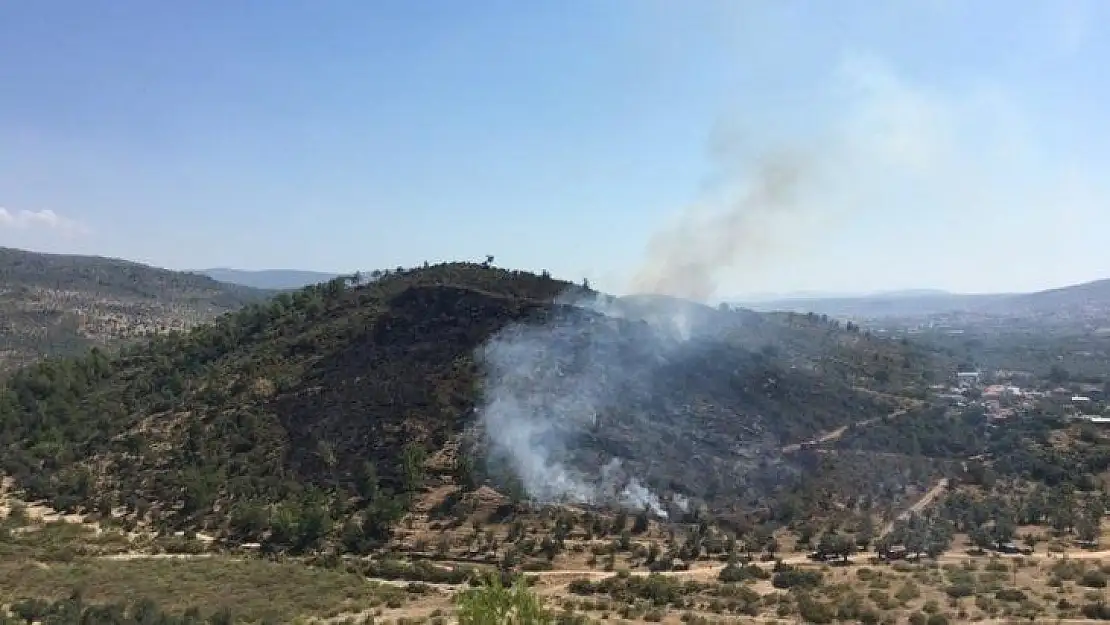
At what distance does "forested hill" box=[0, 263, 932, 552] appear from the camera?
Result: 53.8m

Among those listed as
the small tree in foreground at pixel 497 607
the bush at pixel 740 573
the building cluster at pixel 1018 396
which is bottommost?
the bush at pixel 740 573

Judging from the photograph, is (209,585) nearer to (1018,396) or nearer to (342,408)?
(342,408)

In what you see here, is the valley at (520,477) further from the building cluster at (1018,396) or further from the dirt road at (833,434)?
the building cluster at (1018,396)

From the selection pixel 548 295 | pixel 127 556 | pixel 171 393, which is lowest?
pixel 127 556

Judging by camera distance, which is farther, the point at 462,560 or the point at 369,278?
the point at 369,278

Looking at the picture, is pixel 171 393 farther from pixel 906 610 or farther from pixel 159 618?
pixel 906 610

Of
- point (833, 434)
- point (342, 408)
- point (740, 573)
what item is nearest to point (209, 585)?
point (740, 573)

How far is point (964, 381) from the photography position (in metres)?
96.9

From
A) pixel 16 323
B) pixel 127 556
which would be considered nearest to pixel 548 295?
pixel 127 556

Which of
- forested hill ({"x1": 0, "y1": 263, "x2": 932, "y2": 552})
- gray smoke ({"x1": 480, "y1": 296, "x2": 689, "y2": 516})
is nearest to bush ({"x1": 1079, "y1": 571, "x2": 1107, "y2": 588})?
forested hill ({"x1": 0, "y1": 263, "x2": 932, "y2": 552})

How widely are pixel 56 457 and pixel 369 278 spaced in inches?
2133

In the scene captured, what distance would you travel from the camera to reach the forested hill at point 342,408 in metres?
53.8

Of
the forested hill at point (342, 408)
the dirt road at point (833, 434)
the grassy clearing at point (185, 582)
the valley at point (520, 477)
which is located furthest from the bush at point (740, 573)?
the dirt road at point (833, 434)

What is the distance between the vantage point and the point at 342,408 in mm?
62625
